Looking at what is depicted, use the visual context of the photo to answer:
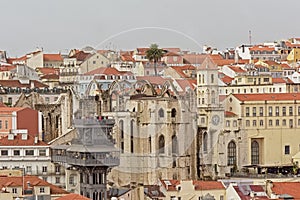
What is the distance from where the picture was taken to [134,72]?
5678 cm

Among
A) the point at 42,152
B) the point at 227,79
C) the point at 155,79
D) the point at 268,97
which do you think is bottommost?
the point at 42,152

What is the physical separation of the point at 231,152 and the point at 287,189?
1367 cm

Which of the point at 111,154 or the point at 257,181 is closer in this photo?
the point at 111,154

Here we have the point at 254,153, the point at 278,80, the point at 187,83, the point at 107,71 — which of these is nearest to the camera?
the point at 254,153

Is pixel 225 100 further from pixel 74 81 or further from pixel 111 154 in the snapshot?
pixel 111 154

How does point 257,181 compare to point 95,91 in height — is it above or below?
below

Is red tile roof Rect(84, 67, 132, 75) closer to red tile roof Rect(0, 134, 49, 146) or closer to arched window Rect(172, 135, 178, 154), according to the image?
arched window Rect(172, 135, 178, 154)

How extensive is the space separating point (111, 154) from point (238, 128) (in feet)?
80.9

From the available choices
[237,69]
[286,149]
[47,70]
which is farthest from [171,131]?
[47,70]

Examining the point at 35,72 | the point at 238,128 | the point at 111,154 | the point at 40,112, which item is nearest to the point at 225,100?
the point at 238,128

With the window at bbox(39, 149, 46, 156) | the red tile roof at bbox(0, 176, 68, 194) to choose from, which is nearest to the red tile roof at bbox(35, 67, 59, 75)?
the window at bbox(39, 149, 46, 156)

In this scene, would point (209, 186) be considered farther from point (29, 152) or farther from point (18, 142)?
point (18, 142)

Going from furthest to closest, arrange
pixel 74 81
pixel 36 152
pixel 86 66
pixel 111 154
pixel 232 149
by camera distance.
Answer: pixel 86 66 < pixel 74 81 < pixel 232 149 < pixel 36 152 < pixel 111 154

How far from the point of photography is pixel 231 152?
1810 inches
